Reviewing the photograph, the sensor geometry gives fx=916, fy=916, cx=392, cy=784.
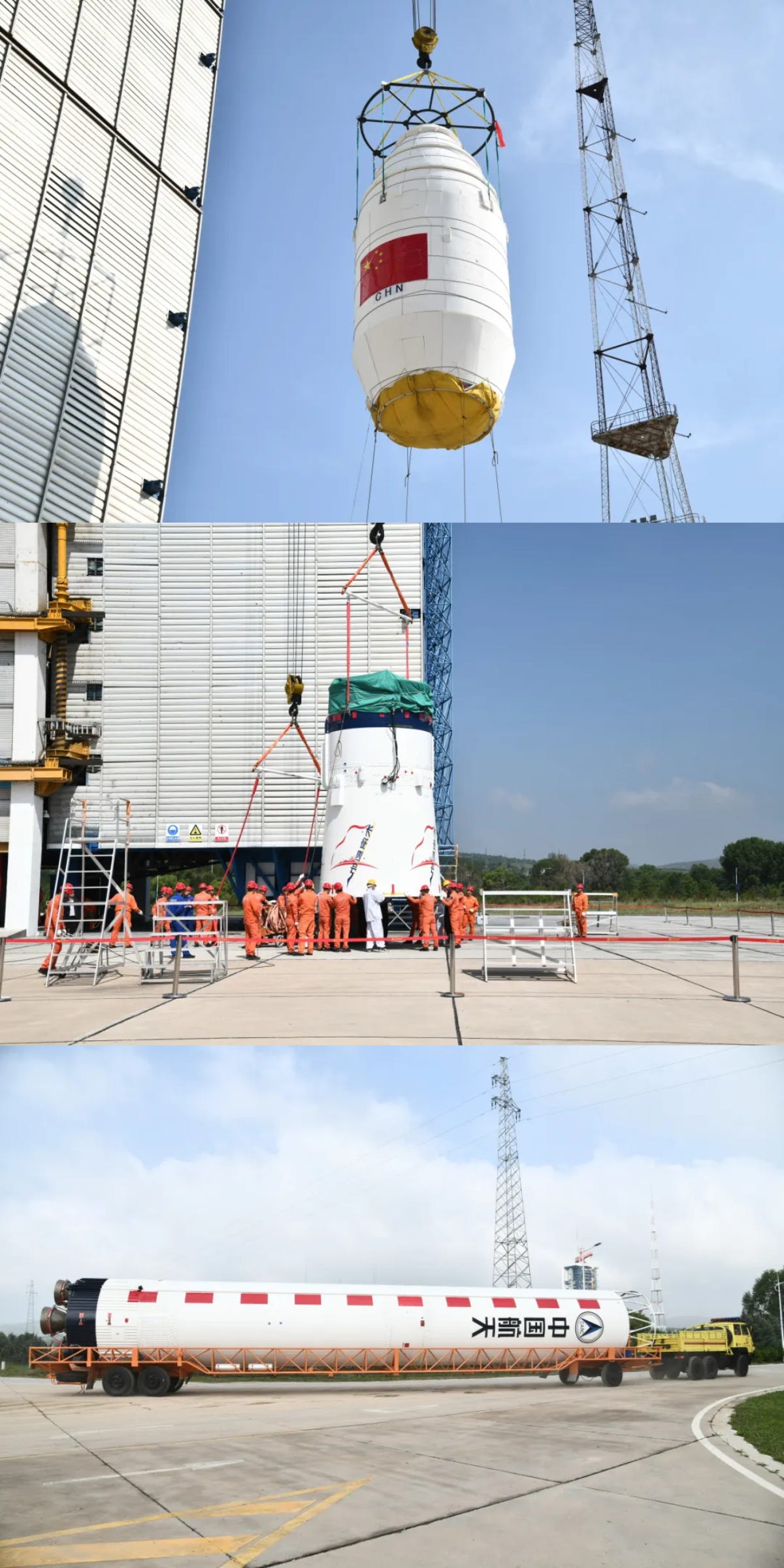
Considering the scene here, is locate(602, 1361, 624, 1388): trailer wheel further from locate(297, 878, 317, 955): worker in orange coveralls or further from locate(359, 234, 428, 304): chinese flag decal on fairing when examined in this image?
locate(359, 234, 428, 304): chinese flag decal on fairing

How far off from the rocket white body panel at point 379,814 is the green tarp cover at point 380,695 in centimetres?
35

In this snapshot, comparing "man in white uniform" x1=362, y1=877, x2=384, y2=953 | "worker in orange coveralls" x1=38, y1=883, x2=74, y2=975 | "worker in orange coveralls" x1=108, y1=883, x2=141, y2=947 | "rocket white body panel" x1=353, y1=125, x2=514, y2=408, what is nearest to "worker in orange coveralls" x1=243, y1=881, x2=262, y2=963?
"man in white uniform" x1=362, y1=877, x2=384, y2=953

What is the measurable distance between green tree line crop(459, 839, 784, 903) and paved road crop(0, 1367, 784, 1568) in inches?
525

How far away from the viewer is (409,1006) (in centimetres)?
980

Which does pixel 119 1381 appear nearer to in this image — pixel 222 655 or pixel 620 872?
pixel 222 655

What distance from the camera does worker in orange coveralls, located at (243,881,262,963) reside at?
1494 centimetres

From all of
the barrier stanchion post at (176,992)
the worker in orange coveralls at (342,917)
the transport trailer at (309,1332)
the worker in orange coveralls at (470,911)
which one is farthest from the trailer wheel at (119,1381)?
the worker in orange coveralls at (470,911)

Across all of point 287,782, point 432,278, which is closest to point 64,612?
point 287,782

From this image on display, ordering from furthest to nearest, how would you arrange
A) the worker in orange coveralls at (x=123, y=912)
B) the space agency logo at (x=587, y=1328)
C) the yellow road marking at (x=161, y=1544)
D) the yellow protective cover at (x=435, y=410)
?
the space agency logo at (x=587, y=1328)
the yellow protective cover at (x=435, y=410)
the worker in orange coveralls at (x=123, y=912)
the yellow road marking at (x=161, y=1544)

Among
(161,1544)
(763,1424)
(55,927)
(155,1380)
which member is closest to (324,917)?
(55,927)

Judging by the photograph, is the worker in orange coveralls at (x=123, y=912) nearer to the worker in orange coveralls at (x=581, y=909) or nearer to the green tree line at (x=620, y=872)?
the worker in orange coveralls at (x=581, y=909)

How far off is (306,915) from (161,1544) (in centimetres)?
852

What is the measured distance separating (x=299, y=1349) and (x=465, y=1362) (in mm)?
3439

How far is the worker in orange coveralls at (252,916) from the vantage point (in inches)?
588
